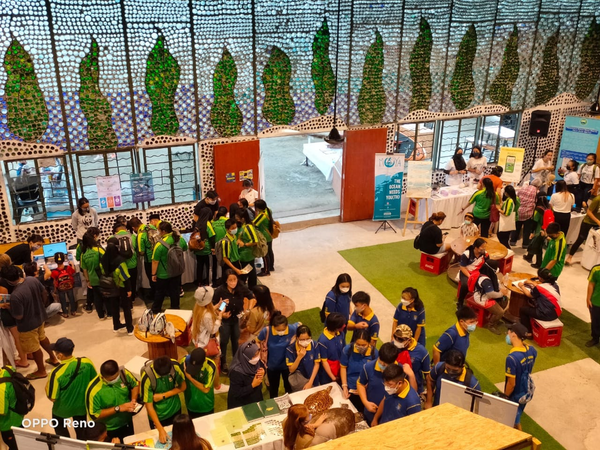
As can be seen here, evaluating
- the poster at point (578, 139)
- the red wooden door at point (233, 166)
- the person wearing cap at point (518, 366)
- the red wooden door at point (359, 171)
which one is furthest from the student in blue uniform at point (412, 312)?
the poster at point (578, 139)

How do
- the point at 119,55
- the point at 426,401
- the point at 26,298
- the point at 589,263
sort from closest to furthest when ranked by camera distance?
the point at 426,401 → the point at 26,298 → the point at 119,55 → the point at 589,263

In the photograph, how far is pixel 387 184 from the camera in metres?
11.5

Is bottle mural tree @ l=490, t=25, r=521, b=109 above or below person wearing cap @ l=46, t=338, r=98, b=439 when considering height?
above

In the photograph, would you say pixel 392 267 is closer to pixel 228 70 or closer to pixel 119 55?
pixel 228 70

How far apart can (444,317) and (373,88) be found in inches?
191

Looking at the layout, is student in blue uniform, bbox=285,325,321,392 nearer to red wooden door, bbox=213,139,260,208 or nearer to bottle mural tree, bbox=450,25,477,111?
red wooden door, bbox=213,139,260,208

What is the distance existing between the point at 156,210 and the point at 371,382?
6.44m

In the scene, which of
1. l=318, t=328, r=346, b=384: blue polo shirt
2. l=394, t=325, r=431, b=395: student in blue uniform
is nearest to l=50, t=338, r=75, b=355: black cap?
l=318, t=328, r=346, b=384: blue polo shirt

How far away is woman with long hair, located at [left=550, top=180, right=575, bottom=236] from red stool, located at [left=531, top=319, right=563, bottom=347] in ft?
9.29

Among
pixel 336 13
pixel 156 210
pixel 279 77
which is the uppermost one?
pixel 336 13

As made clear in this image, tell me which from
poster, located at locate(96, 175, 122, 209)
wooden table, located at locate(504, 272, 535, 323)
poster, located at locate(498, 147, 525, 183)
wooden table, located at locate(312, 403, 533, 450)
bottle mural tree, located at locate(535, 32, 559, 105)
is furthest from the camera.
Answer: bottle mural tree, located at locate(535, 32, 559, 105)

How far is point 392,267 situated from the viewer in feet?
33.1

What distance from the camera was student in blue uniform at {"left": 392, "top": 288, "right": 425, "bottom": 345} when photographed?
6.30 meters

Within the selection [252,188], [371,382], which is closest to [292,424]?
[371,382]
